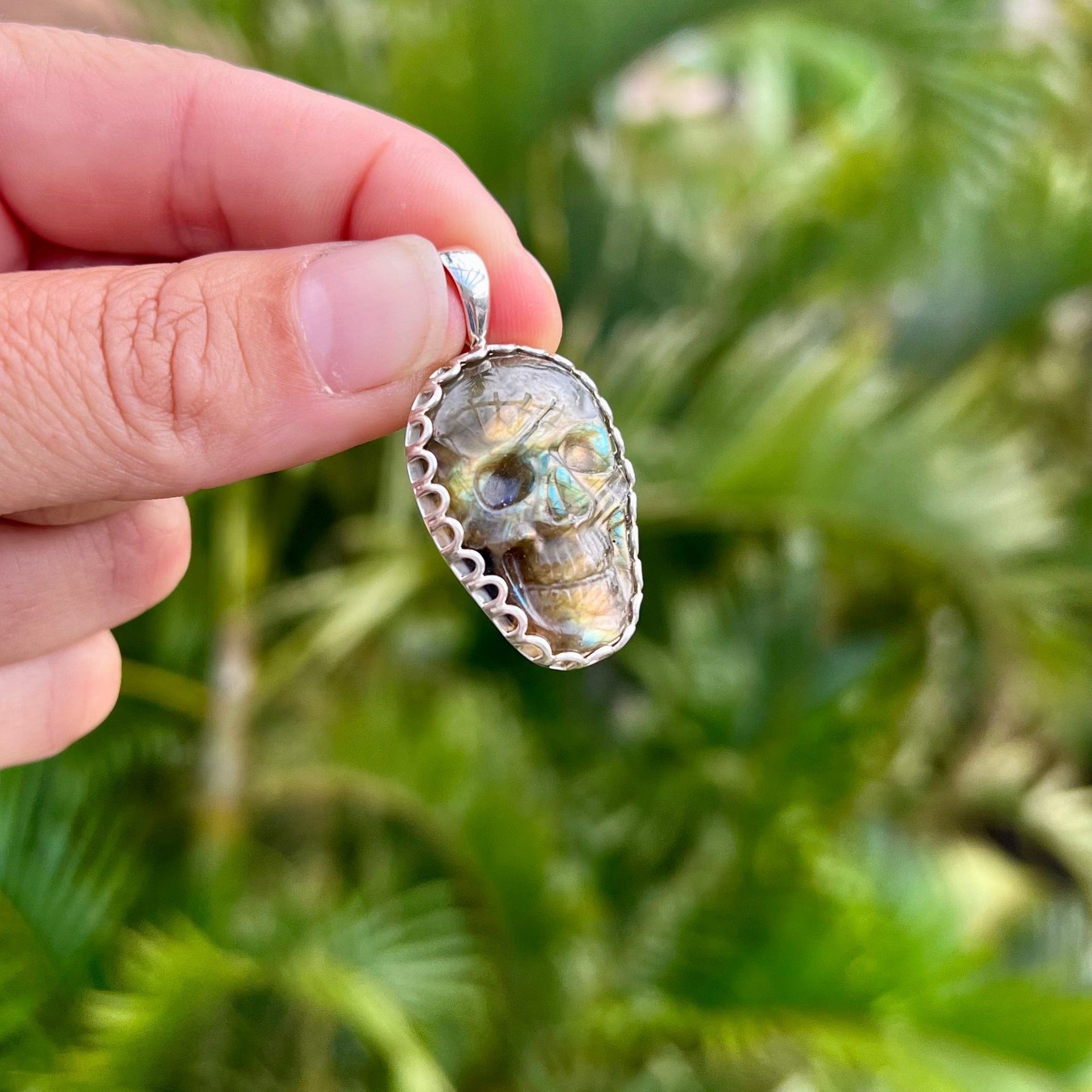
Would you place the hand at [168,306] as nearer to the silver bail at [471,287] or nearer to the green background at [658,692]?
the silver bail at [471,287]

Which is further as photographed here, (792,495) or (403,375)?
(792,495)

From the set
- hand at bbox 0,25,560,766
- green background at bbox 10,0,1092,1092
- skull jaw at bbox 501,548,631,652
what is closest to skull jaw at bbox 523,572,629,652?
skull jaw at bbox 501,548,631,652

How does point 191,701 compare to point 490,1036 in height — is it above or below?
above

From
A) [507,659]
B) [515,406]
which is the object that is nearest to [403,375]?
[515,406]

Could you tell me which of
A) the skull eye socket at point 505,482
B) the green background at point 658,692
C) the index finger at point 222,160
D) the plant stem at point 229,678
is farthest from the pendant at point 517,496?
the plant stem at point 229,678

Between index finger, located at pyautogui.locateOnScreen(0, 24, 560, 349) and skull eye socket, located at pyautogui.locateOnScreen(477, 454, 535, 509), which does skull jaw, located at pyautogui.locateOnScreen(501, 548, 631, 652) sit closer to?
skull eye socket, located at pyautogui.locateOnScreen(477, 454, 535, 509)

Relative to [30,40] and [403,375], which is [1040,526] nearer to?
[403,375]

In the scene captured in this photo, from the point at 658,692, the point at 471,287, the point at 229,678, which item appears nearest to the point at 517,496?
the point at 471,287
